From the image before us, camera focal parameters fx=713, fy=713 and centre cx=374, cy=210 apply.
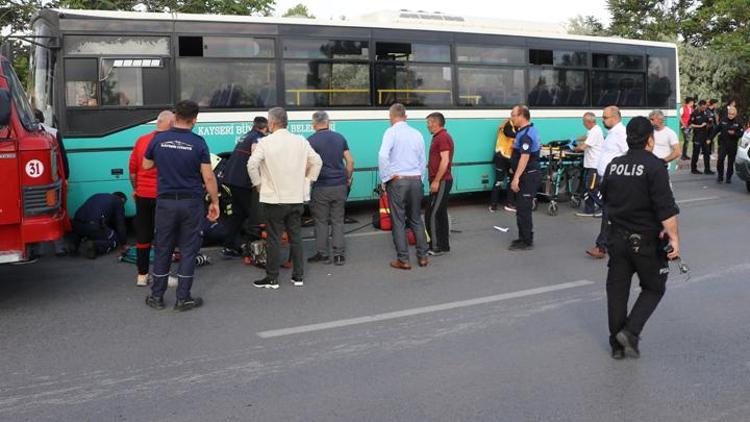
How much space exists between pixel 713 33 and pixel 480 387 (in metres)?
41.2

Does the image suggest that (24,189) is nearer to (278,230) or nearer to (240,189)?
(278,230)

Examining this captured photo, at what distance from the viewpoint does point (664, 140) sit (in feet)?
32.8

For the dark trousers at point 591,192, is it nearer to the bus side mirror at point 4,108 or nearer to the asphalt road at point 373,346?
the asphalt road at point 373,346

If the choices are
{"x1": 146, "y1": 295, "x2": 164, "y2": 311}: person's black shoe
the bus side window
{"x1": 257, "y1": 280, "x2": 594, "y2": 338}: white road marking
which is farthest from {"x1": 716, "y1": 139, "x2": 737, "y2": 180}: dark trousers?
{"x1": 146, "y1": 295, "x2": 164, "y2": 311}: person's black shoe

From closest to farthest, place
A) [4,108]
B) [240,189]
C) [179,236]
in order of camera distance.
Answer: [4,108] < [179,236] < [240,189]

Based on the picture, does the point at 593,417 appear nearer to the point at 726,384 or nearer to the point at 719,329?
the point at 726,384

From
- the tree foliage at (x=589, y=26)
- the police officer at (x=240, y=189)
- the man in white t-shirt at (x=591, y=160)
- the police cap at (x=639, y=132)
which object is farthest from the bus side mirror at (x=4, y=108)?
the tree foliage at (x=589, y=26)

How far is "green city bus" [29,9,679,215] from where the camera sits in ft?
30.6

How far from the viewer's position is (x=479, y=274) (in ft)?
25.9

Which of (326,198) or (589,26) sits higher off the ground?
(589,26)

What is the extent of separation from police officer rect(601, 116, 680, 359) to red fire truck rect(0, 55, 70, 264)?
15.6 feet

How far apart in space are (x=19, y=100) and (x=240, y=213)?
2834mm

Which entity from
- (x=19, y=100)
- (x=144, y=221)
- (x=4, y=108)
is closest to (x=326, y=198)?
(x=144, y=221)

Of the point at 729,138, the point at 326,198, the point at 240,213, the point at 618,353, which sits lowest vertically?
the point at 618,353
